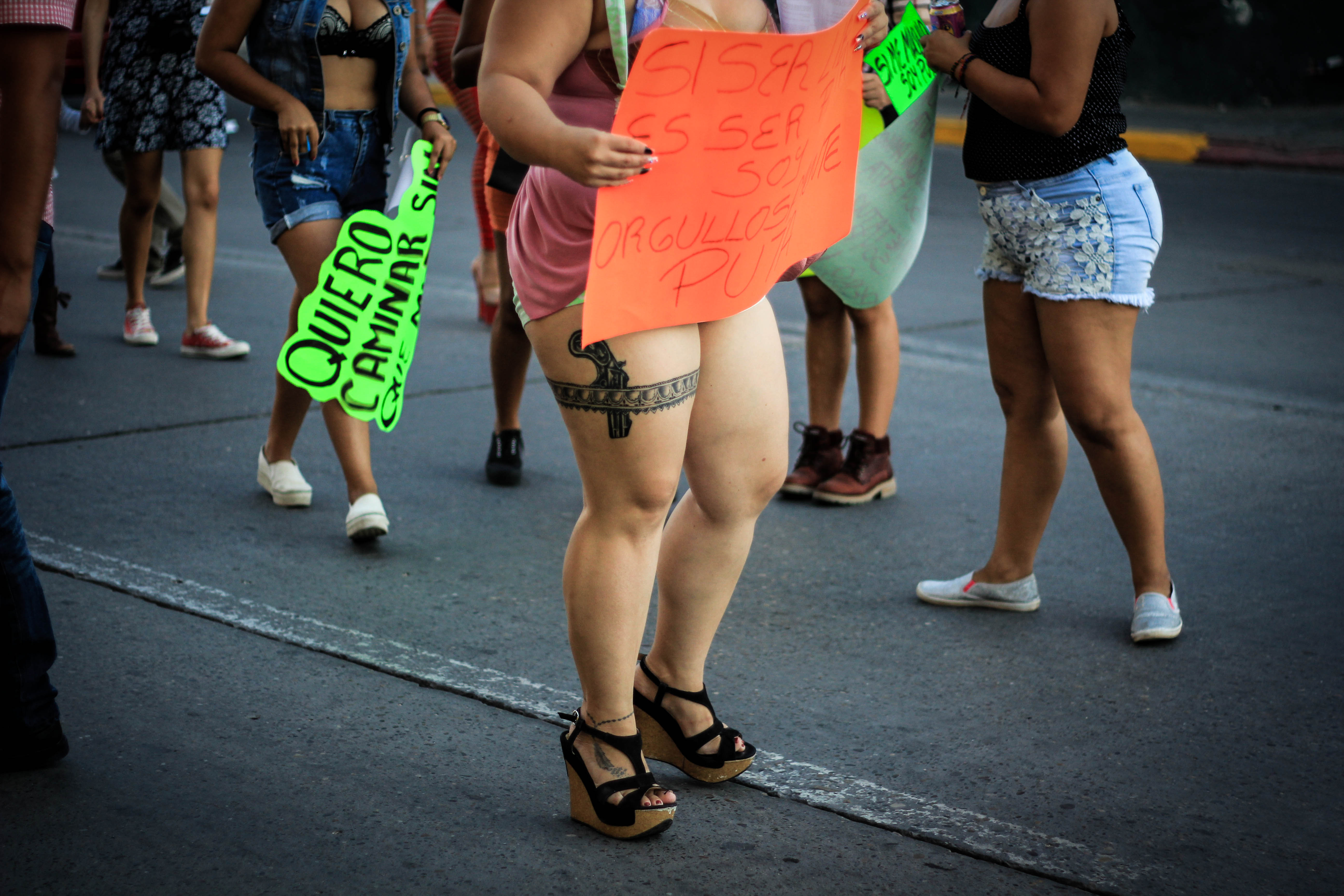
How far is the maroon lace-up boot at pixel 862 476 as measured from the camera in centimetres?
471

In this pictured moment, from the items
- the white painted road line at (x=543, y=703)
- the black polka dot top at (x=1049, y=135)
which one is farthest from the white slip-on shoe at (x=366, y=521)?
the black polka dot top at (x=1049, y=135)

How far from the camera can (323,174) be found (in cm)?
411

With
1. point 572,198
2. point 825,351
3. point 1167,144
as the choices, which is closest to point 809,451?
point 825,351

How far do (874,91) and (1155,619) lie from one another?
150 centimetres

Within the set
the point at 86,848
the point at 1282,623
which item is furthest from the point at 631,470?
the point at 1282,623

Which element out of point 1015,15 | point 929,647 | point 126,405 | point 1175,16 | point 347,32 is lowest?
point 126,405

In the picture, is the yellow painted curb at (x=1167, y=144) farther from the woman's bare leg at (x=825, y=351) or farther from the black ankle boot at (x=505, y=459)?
the black ankle boot at (x=505, y=459)

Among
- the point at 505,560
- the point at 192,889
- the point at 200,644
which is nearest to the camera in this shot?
the point at 192,889

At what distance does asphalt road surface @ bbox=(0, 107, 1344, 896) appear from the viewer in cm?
246

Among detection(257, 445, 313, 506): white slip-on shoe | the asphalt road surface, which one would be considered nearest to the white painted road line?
the asphalt road surface

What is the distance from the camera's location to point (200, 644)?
333 centimetres

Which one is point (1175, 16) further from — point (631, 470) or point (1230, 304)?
point (631, 470)

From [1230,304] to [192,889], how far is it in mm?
7268

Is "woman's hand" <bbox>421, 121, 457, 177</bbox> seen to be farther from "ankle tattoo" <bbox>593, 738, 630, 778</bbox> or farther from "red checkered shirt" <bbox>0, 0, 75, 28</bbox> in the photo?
"ankle tattoo" <bbox>593, 738, 630, 778</bbox>
